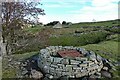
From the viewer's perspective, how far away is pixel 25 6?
14695 mm

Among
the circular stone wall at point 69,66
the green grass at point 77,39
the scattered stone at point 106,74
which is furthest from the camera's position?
the green grass at point 77,39

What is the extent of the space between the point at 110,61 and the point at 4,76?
6.19 meters

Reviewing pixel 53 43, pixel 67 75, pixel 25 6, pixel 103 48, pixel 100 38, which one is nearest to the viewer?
pixel 67 75

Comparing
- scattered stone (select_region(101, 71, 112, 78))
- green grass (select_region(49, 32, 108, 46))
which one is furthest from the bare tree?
green grass (select_region(49, 32, 108, 46))

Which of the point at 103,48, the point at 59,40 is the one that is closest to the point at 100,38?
the point at 59,40

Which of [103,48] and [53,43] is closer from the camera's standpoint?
[103,48]

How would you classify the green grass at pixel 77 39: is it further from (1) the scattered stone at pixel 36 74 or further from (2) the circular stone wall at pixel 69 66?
(1) the scattered stone at pixel 36 74

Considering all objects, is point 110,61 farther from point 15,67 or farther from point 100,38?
point 100,38

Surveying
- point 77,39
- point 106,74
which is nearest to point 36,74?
point 106,74

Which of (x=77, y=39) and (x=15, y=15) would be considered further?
(x=77, y=39)

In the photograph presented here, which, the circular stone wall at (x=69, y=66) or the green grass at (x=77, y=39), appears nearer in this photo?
the circular stone wall at (x=69, y=66)

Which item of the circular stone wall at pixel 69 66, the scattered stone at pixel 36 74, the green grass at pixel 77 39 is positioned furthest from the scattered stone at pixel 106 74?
the green grass at pixel 77 39

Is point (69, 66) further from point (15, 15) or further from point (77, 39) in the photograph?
point (77, 39)

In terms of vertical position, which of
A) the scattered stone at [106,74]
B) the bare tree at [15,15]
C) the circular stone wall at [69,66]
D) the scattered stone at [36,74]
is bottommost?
the scattered stone at [106,74]
